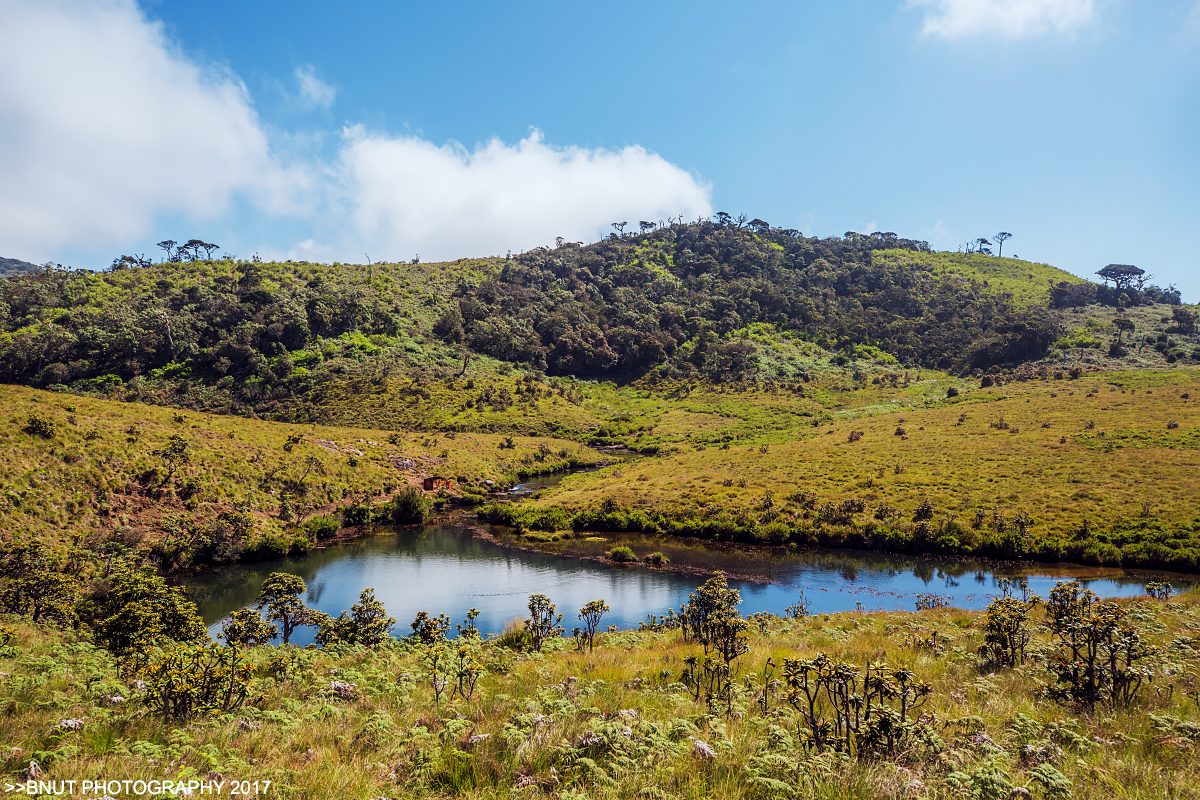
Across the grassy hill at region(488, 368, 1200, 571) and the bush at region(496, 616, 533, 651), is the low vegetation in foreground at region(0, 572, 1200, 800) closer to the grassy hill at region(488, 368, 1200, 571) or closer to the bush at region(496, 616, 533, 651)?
the bush at region(496, 616, 533, 651)

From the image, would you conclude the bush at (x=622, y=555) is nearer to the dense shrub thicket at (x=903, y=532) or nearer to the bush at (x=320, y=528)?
the dense shrub thicket at (x=903, y=532)

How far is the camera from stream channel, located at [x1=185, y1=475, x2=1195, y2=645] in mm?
26484

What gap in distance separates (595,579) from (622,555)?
12.7ft

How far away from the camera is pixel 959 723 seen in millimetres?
7668

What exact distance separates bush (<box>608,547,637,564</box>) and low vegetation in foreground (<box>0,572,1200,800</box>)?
20.4 meters

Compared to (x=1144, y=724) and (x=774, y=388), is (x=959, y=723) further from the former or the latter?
(x=774, y=388)

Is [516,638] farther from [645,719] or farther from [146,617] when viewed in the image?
[645,719]

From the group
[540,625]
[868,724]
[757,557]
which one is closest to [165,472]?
[540,625]

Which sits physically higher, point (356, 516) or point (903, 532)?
point (903, 532)

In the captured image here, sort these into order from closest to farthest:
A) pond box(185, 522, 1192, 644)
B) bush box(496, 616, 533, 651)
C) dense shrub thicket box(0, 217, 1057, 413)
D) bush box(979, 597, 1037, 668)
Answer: bush box(979, 597, 1037, 668), bush box(496, 616, 533, 651), pond box(185, 522, 1192, 644), dense shrub thicket box(0, 217, 1057, 413)

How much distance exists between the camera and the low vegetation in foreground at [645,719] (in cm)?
554

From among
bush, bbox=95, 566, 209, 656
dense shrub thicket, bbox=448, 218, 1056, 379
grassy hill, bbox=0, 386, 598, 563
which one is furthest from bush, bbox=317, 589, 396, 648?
dense shrub thicket, bbox=448, 218, 1056, 379

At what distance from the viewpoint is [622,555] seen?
114 ft

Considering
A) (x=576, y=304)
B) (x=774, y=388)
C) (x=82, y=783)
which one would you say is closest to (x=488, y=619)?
(x=82, y=783)
